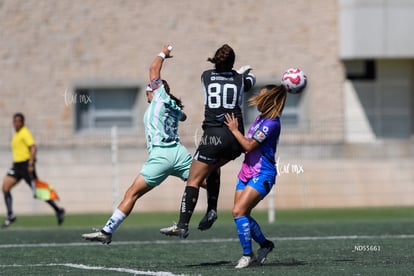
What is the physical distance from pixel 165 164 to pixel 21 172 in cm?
968

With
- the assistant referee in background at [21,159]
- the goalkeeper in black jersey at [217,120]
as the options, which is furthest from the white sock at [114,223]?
the assistant referee in background at [21,159]

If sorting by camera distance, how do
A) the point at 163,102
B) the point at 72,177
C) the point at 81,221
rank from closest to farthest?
the point at 163,102 < the point at 81,221 < the point at 72,177

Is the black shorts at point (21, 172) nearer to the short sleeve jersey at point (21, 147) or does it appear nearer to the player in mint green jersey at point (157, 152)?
the short sleeve jersey at point (21, 147)

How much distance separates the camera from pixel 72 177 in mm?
26547

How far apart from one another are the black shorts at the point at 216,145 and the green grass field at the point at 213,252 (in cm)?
115

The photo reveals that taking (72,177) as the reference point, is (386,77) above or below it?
above

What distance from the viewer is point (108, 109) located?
1203 inches

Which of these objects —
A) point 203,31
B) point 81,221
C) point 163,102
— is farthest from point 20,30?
point 163,102

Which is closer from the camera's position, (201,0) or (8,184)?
(8,184)

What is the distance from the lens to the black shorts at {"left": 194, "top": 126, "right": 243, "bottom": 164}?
1166 centimetres

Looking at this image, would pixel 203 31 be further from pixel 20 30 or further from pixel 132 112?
pixel 20 30

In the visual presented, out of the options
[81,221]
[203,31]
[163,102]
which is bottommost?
[81,221]

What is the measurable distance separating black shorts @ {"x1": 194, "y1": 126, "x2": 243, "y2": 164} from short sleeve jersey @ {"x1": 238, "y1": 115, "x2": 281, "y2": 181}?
310mm

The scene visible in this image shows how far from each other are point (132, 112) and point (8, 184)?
32.3 ft
